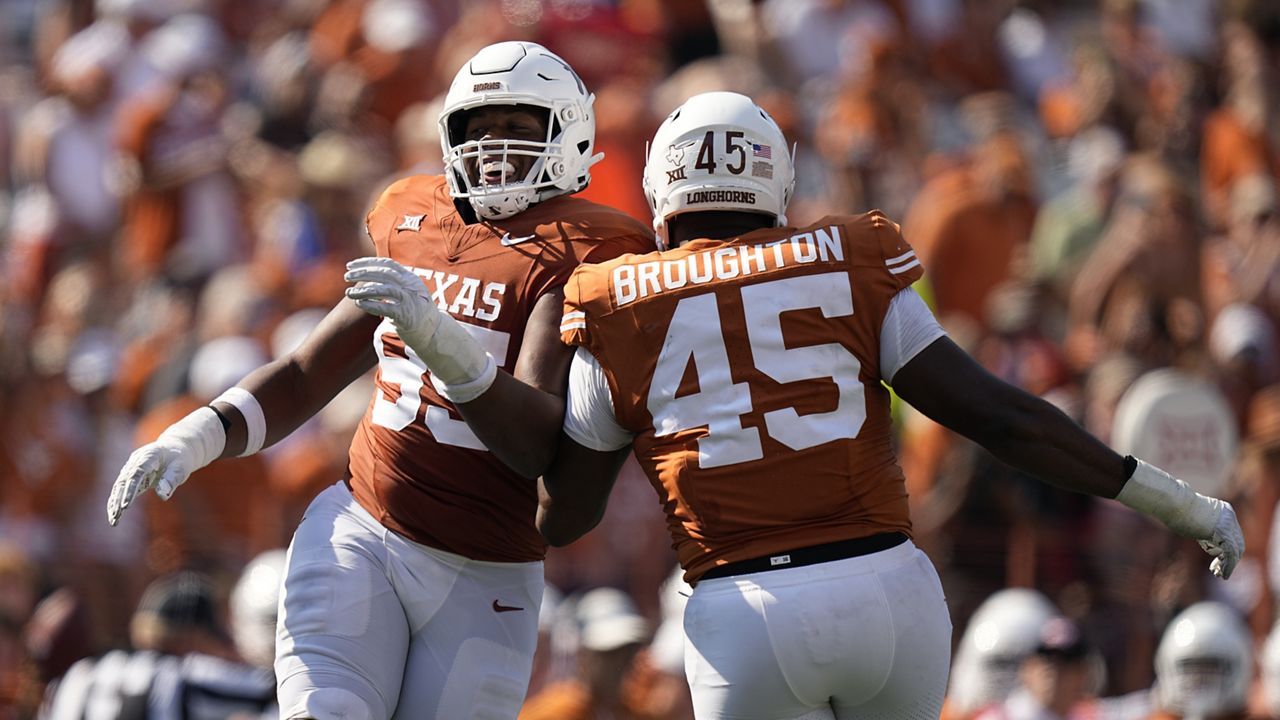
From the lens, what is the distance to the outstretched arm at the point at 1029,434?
469cm

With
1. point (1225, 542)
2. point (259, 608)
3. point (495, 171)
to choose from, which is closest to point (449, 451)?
point (495, 171)

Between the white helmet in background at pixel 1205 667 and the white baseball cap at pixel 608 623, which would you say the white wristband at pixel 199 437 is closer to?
the white baseball cap at pixel 608 623

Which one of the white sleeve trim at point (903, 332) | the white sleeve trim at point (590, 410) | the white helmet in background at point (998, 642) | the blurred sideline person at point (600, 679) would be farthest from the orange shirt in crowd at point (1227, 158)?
the white sleeve trim at point (590, 410)

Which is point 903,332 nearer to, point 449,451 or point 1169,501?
point 1169,501

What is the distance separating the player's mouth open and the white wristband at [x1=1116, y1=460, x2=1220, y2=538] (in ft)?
5.56

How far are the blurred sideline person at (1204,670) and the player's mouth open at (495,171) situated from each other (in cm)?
400

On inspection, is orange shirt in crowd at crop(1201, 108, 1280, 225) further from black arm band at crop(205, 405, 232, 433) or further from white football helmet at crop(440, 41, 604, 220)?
black arm band at crop(205, 405, 232, 433)

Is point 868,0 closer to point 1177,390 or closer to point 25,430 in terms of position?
point 1177,390

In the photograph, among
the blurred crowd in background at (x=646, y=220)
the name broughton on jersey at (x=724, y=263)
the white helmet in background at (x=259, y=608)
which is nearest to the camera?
the name broughton on jersey at (x=724, y=263)

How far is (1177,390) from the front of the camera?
8.79 meters

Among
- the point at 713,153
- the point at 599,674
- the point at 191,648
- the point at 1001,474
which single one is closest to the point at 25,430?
the point at 191,648

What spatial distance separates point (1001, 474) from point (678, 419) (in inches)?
181

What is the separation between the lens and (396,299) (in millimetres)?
4605

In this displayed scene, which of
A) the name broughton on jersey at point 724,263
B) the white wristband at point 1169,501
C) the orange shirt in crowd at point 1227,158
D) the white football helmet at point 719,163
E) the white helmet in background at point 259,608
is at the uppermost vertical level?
the white football helmet at point 719,163
